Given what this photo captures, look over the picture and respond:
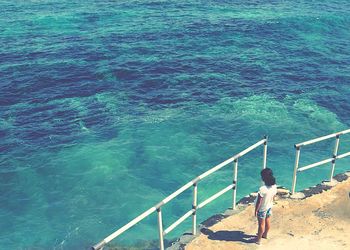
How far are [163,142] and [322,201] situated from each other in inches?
506

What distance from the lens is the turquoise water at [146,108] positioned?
20.1m

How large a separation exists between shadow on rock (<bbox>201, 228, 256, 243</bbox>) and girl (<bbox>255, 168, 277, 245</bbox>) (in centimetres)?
32

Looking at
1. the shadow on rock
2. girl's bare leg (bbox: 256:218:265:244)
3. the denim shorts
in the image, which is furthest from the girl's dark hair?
the shadow on rock

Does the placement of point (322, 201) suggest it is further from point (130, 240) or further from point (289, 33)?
point (289, 33)

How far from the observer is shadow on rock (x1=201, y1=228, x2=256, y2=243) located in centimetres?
1136

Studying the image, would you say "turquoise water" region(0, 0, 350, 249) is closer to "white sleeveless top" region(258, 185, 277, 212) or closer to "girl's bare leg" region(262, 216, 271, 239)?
"girl's bare leg" region(262, 216, 271, 239)

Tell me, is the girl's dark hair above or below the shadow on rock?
above

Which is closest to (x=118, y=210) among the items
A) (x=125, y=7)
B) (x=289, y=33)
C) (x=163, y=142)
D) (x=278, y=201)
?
(x=163, y=142)

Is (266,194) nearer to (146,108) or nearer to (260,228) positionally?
(260,228)

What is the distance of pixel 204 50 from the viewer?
3803cm

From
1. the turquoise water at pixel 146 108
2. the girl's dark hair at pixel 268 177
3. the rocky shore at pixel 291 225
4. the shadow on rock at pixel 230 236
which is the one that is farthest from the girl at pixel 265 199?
the turquoise water at pixel 146 108

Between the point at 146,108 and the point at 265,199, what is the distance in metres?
18.4

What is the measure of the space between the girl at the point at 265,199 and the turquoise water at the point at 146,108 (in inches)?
322

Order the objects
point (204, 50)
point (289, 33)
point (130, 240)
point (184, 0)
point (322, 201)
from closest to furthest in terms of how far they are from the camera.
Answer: point (322, 201)
point (130, 240)
point (204, 50)
point (289, 33)
point (184, 0)
